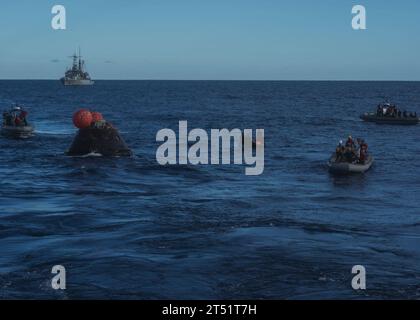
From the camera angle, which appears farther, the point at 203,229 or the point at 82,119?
the point at 82,119

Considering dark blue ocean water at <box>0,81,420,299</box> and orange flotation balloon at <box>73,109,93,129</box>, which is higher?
orange flotation balloon at <box>73,109,93,129</box>

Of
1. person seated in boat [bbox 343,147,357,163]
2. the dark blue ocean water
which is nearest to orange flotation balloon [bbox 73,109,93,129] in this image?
the dark blue ocean water

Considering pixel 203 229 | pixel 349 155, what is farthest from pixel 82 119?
pixel 203 229

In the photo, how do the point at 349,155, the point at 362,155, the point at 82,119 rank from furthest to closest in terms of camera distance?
the point at 82,119 < the point at 362,155 < the point at 349,155

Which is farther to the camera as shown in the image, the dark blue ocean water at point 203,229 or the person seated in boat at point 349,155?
the person seated in boat at point 349,155

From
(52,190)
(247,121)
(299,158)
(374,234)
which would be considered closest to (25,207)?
(52,190)

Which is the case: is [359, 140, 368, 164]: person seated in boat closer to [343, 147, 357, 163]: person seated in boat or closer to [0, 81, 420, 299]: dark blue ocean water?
[343, 147, 357, 163]: person seated in boat

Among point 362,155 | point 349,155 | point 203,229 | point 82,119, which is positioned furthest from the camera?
point 82,119

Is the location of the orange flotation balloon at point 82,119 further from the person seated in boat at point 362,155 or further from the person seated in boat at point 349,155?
the person seated in boat at point 362,155

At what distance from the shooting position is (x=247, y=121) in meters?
93.1

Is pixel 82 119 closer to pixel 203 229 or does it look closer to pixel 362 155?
pixel 362 155

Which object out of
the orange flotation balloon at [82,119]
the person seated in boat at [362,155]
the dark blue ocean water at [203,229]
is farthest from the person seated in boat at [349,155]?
the orange flotation balloon at [82,119]

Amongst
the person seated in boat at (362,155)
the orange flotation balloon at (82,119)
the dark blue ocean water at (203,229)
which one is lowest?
the dark blue ocean water at (203,229)

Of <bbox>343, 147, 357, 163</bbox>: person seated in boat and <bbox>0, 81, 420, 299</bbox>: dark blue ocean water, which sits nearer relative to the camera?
<bbox>0, 81, 420, 299</bbox>: dark blue ocean water
